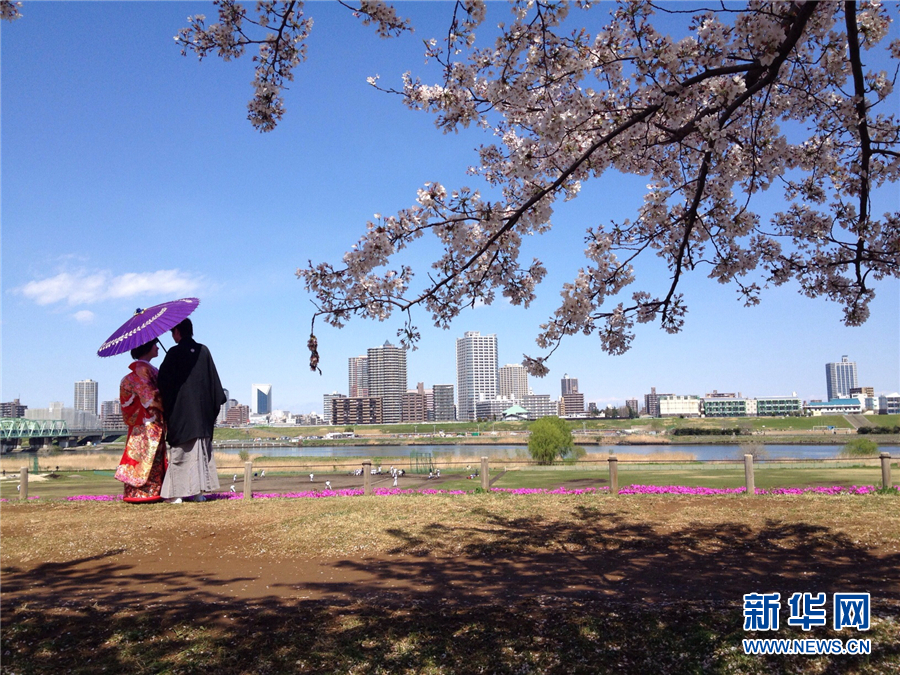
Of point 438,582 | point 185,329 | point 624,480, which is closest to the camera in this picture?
point 438,582

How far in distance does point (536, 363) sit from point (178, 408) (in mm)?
6917

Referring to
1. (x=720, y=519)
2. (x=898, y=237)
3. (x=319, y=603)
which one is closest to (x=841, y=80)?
(x=898, y=237)

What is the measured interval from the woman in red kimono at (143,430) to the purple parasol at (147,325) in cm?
37

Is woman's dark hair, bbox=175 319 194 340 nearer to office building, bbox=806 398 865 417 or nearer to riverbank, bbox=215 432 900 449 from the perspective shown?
riverbank, bbox=215 432 900 449

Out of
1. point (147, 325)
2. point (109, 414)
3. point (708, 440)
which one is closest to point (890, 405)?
point (708, 440)

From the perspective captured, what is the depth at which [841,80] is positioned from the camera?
216 inches

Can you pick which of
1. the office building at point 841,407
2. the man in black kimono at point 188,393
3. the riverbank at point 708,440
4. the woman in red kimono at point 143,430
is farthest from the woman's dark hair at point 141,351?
the office building at point 841,407

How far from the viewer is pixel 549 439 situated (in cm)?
2802

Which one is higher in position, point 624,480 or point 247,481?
point 247,481

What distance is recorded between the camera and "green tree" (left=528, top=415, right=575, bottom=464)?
91.9ft

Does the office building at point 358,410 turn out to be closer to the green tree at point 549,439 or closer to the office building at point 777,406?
the office building at point 777,406

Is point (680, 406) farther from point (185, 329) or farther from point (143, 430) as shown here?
point (185, 329)

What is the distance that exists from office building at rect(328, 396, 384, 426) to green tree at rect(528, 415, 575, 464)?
159832mm

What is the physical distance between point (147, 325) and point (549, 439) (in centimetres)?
2199
